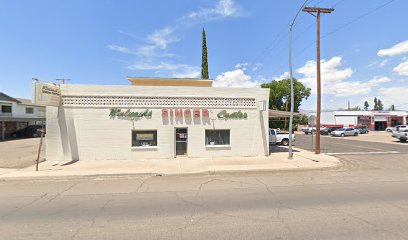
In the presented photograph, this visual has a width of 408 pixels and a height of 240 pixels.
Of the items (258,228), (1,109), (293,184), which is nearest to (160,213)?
(258,228)

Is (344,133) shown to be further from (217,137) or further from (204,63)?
(217,137)

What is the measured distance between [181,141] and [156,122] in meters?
1.99

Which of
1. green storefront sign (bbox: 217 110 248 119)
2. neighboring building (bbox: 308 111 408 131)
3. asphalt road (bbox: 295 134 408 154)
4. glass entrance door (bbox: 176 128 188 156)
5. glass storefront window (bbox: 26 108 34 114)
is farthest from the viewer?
neighboring building (bbox: 308 111 408 131)

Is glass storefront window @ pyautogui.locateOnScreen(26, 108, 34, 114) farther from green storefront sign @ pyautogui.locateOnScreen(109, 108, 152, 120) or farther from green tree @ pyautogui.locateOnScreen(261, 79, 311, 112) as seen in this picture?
green tree @ pyautogui.locateOnScreen(261, 79, 311, 112)

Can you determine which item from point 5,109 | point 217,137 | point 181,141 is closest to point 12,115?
point 5,109

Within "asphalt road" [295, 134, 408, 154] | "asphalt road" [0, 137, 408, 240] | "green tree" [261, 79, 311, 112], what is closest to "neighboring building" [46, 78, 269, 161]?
"asphalt road" [0, 137, 408, 240]

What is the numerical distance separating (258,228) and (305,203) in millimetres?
2103

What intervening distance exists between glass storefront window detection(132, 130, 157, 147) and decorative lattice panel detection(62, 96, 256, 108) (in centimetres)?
169

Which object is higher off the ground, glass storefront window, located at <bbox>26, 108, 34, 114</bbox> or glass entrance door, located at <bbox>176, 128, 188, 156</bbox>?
glass storefront window, located at <bbox>26, 108, 34, 114</bbox>

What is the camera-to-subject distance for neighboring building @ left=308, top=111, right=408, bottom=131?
52797 mm

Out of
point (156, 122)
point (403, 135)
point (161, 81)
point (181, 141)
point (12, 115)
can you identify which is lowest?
point (403, 135)

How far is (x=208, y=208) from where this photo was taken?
212 inches

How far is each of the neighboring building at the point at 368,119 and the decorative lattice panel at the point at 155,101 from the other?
1961 inches

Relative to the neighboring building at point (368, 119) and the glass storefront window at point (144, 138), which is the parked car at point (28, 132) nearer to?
the glass storefront window at point (144, 138)
